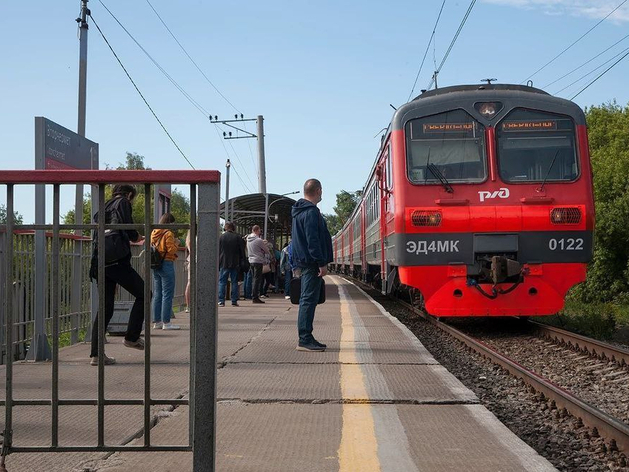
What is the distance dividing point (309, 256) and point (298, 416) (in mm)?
3216

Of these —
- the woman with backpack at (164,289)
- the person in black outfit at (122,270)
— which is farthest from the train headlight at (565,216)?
the person in black outfit at (122,270)

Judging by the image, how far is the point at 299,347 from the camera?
26.2ft

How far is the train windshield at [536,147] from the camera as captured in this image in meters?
10.5

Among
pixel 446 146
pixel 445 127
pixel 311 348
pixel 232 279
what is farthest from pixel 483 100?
pixel 232 279

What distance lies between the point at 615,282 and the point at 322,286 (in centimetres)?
2380

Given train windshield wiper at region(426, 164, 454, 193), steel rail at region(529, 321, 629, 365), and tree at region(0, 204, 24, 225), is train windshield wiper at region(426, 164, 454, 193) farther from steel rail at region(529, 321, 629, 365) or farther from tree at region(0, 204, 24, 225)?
tree at region(0, 204, 24, 225)

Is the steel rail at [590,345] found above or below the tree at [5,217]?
below

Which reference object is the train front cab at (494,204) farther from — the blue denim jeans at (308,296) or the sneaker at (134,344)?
the sneaker at (134,344)

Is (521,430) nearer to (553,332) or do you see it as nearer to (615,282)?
(553,332)

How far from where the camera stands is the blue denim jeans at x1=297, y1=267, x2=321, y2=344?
793cm

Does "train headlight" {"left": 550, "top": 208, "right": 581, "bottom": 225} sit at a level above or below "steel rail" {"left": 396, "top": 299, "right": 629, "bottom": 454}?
above

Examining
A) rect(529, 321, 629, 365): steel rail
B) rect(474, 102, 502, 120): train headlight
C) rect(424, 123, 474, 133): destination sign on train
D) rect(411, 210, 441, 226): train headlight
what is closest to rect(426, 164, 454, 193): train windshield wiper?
rect(411, 210, 441, 226): train headlight

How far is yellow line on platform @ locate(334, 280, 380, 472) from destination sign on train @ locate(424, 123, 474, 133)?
4.63m

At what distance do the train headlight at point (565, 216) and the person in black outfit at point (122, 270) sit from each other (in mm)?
5587
